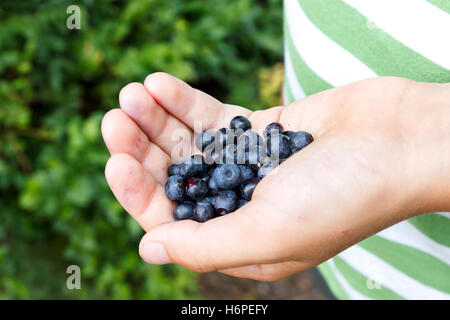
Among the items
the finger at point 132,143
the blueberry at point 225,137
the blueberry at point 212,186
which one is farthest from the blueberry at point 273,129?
the finger at point 132,143

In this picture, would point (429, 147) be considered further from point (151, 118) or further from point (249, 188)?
point (151, 118)

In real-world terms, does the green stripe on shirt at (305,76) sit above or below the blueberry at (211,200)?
above

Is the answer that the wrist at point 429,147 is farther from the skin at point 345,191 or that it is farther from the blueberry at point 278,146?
the blueberry at point 278,146

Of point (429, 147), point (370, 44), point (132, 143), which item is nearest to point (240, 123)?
point (132, 143)

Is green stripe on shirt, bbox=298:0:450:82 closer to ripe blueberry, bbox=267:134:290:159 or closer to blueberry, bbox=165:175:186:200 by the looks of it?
ripe blueberry, bbox=267:134:290:159

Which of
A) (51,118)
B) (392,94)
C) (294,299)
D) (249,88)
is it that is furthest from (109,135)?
(249,88)

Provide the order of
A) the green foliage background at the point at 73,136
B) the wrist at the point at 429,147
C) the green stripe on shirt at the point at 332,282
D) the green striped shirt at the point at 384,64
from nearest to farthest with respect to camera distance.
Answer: the wrist at the point at 429,147
the green striped shirt at the point at 384,64
the green stripe on shirt at the point at 332,282
the green foliage background at the point at 73,136
